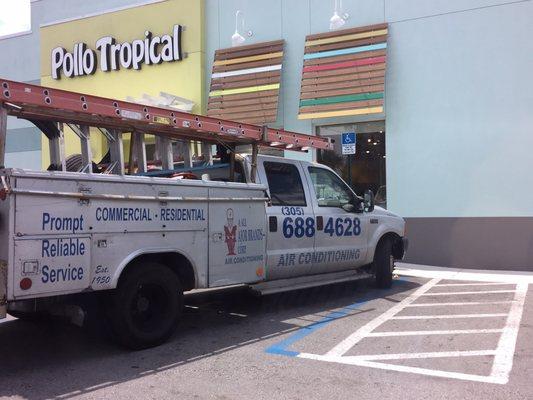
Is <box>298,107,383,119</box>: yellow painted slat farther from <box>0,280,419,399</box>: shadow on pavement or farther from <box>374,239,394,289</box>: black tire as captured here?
<box>0,280,419,399</box>: shadow on pavement

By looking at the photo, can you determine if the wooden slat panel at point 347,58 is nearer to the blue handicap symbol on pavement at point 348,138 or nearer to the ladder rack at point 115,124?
the blue handicap symbol on pavement at point 348,138

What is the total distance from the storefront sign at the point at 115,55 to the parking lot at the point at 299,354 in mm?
9064

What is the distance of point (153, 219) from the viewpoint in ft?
18.6

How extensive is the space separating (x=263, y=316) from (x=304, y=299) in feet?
4.21

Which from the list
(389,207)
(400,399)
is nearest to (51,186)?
(400,399)

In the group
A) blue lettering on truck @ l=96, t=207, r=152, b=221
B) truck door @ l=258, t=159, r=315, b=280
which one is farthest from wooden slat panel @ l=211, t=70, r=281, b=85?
blue lettering on truck @ l=96, t=207, r=152, b=221

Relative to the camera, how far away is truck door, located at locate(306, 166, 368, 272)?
7961 mm

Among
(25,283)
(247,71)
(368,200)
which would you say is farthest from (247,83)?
(25,283)

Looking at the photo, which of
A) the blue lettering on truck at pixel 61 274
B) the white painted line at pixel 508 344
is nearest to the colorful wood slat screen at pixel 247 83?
the white painted line at pixel 508 344

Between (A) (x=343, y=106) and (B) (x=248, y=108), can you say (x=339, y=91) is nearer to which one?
(A) (x=343, y=106)

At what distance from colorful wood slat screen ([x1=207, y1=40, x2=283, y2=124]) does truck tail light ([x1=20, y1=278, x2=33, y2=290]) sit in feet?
31.5

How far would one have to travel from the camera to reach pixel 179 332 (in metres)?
6.46

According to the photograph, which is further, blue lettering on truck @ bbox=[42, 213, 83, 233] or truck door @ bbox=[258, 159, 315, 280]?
truck door @ bbox=[258, 159, 315, 280]

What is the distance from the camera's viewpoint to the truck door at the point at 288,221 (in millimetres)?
7242
